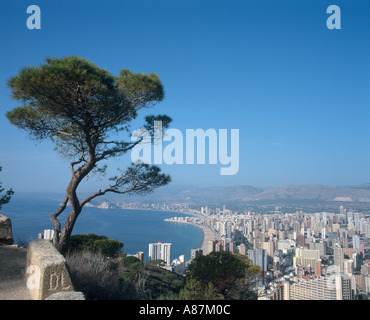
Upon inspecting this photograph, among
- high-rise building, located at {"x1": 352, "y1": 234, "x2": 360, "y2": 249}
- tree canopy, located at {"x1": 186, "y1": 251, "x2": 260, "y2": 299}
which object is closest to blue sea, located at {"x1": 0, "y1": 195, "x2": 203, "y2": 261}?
tree canopy, located at {"x1": 186, "y1": 251, "x2": 260, "y2": 299}

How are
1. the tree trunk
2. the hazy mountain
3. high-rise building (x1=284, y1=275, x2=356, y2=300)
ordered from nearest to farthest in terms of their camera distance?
high-rise building (x1=284, y1=275, x2=356, y2=300)
the tree trunk
the hazy mountain

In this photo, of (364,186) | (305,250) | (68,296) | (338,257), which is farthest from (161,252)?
(364,186)

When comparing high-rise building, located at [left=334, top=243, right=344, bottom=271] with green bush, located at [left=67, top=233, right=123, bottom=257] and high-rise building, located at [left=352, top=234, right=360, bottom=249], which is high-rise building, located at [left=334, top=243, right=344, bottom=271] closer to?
high-rise building, located at [left=352, top=234, right=360, bottom=249]

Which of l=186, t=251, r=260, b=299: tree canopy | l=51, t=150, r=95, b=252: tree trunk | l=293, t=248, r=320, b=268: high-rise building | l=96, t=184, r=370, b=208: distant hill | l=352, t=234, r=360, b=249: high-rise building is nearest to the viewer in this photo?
l=186, t=251, r=260, b=299: tree canopy

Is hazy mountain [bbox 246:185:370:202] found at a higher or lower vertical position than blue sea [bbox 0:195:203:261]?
higher

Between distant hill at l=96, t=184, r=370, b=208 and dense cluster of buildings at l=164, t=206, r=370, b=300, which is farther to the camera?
distant hill at l=96, t=184, r=370, b=208

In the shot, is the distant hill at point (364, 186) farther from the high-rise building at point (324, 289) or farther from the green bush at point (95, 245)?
the green bush at point (95, 245)
